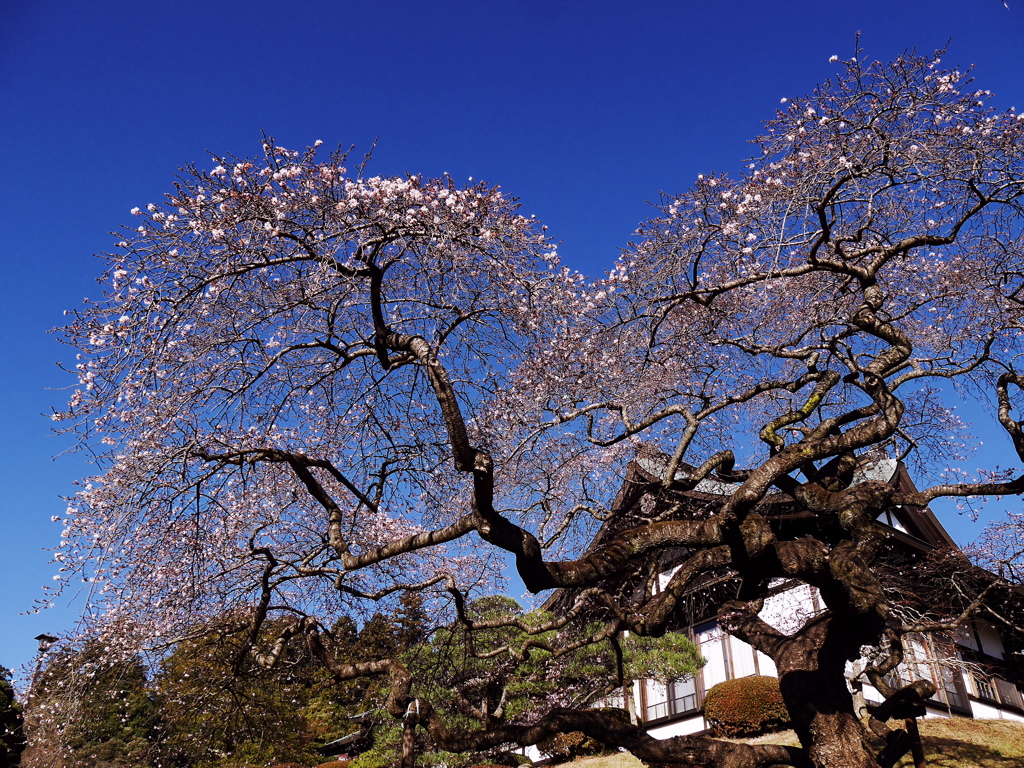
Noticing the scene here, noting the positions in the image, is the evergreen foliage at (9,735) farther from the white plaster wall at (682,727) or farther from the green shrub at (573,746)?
the white plaster wall at (682,727)

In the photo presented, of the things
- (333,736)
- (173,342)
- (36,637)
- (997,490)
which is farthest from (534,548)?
(333,736)

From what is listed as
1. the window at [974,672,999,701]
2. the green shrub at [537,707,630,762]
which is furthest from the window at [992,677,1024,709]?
the green shrub at [537,707,630,762]

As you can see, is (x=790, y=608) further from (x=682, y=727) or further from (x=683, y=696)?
(x=682, y=727)

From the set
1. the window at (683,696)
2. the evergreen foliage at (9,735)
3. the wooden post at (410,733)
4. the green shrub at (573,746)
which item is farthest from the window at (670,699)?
the evergreen foliage at (9,735)

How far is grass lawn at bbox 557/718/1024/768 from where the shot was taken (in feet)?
37.5

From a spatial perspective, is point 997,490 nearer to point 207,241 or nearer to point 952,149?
point 952,149

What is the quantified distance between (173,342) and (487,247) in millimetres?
3042

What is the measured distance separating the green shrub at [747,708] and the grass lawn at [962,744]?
221mm

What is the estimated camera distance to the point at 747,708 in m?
14.0

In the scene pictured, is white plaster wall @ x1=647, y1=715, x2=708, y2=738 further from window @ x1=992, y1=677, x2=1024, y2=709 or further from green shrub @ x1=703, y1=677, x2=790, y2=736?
window @ x1=992, y1=677, x2=1024, y2=709

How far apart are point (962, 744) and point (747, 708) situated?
3.70 metres

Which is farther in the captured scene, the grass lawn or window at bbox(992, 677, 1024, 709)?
window at bbox(992, 677, 1024, 709)

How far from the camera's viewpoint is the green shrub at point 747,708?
45.0ft

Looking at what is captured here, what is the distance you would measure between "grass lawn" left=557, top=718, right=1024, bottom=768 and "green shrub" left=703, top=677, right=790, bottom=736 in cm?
22
